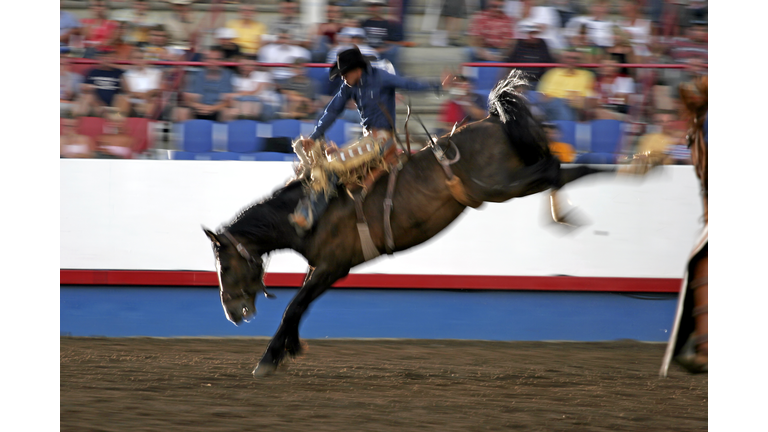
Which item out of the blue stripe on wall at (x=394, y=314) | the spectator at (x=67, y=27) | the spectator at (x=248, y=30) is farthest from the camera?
the spectator at (x=67, y=27)

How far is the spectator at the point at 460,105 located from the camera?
19.7ft

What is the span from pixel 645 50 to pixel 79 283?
17.3 ft

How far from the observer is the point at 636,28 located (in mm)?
6293

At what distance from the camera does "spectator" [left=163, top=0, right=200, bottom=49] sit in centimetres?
651

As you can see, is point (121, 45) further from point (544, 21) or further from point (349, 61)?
point (544, 21)

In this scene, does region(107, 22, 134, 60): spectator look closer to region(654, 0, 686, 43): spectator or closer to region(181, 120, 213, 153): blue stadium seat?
region(181, 120, 213, 153): blue stadium seat

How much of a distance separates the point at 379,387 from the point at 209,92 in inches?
120

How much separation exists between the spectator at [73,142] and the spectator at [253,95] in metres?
1.29

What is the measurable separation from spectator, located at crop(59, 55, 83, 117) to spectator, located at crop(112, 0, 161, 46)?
0.54 metres

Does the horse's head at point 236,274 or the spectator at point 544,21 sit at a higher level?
the spectator at point 544,21

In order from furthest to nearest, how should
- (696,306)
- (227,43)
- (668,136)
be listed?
(227,43)
(668,136)
(696,306)

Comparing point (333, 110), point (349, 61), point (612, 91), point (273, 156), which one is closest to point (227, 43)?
point (273, 156)

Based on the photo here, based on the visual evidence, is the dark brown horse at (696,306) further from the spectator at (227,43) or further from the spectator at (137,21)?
the spectator at (137,21)

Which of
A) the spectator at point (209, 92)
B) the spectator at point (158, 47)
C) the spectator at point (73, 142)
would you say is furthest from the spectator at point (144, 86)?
the spectator at point (73, 142)
